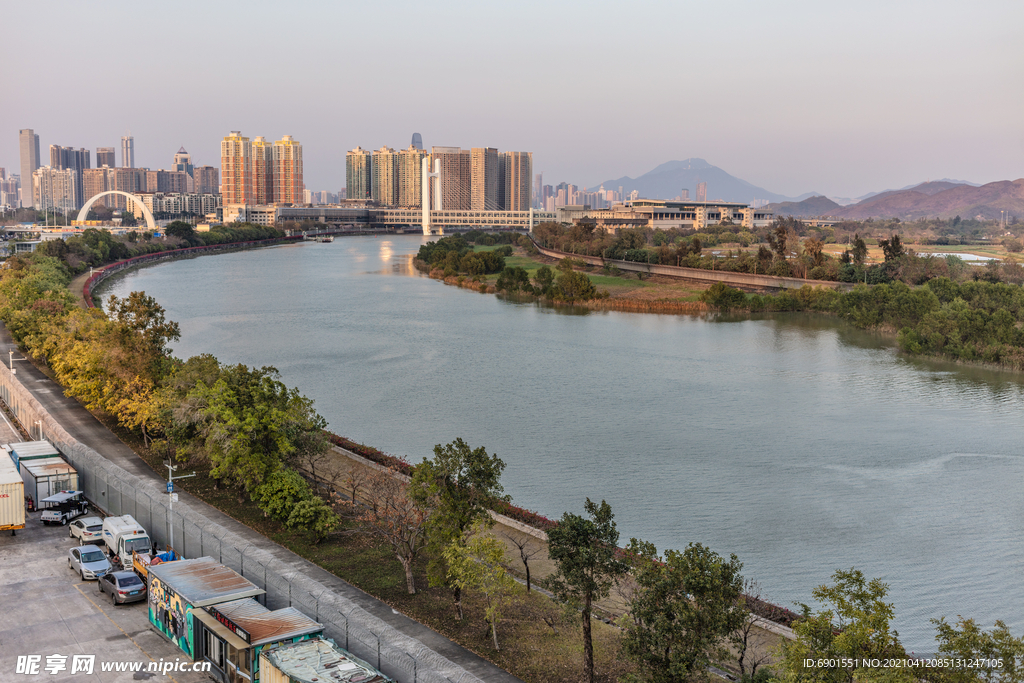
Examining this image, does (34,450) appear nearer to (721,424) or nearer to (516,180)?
(721,424)

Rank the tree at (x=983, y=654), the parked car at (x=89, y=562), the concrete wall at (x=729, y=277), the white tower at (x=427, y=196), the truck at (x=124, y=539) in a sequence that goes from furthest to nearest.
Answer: the white tower at (x=427, y=196)
the concrete wall at (x=729, y=277)
the truck at (x=124, y=539)
the parked car at (x=89, y=562)
the tree at (x=983, y=654)

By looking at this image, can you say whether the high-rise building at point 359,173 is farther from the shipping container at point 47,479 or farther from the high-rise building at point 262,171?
the shipping container at point 47,479

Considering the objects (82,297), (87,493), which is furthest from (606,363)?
(82,297)

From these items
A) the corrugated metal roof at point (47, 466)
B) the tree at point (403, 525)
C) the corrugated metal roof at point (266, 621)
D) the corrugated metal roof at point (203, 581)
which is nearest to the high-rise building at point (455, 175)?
the corrugated metal roof at point (47, 466)

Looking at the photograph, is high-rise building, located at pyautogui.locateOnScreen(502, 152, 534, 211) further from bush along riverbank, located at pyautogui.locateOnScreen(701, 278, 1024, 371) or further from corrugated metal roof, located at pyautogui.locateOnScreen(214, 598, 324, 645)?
corrugated metal roof, located at pyautogui.locateOnScreen(214, 598, 324, 645)

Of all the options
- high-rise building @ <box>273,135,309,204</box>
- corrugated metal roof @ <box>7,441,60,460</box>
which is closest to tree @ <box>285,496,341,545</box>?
corrugated metal roof @ <box>7,441,60,460</box>

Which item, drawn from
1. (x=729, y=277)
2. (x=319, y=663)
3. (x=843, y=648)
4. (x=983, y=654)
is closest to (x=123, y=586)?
(x=319, y=663)

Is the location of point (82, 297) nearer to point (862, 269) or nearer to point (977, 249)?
point (862, 269)

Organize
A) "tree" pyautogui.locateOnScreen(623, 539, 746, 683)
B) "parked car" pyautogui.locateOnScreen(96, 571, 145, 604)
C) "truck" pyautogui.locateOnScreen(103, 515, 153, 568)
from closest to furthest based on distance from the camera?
1. "tree" pyautogui.locateOnScreen(623, 539, 746, 683)
2. "parked car" pyautogui.locateOnScreen(96, 571, 145, 604)
3. "truck" pyautogui.locateOnScreen(103, 515, 153, 568)
